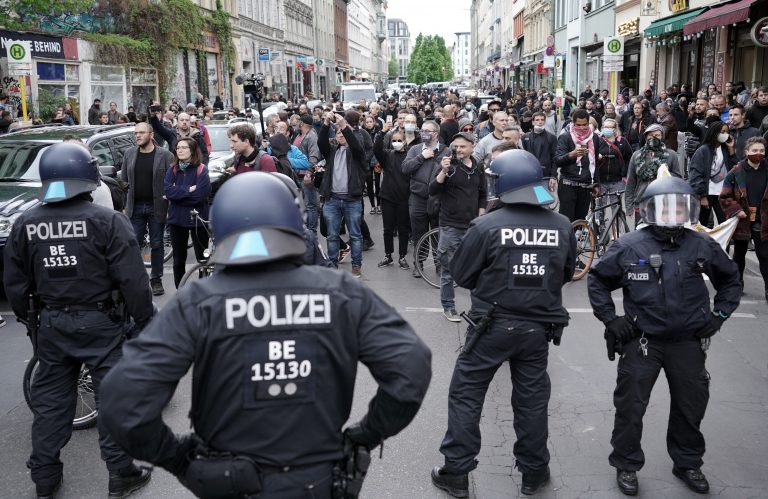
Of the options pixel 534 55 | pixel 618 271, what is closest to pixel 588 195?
pixel 618 271

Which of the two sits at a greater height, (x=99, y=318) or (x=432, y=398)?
(x=99, y=318)

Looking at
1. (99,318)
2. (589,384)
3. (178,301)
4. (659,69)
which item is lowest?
(589,384)

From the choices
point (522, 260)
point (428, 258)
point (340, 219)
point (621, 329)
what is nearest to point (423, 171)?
point (428, 258)

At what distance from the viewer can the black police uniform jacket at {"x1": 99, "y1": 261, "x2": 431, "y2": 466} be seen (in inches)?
95.4

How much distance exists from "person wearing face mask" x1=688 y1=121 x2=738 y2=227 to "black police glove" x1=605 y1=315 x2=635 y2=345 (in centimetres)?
566

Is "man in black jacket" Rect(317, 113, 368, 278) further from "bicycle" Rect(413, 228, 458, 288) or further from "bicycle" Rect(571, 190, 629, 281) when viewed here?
"bicycle" Rect(571, 190, 629, 281)

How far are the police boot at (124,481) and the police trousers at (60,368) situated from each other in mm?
63

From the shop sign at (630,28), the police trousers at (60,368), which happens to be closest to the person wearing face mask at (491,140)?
the police trousers at (60,368)

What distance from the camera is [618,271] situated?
4.43m

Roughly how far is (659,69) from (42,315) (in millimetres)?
28484

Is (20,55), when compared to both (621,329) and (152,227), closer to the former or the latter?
(152,227)

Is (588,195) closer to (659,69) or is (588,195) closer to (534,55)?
(659,69)

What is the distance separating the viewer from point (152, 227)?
9.04 m

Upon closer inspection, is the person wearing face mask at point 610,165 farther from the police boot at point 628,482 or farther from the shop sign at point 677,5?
the shop sign at point 677,5
